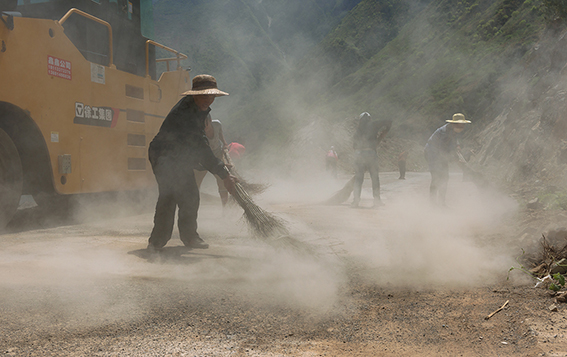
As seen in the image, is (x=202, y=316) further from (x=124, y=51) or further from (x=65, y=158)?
(x=124, y=51)

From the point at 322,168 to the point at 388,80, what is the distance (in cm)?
2707

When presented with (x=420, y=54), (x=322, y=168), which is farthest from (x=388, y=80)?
(x=322, y=168)

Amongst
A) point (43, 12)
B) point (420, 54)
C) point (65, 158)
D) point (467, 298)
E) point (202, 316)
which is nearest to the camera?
point (202, 316)

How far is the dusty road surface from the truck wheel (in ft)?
0.91

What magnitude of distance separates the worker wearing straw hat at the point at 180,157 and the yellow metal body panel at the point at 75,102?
2041 mm

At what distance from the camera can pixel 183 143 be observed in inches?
167

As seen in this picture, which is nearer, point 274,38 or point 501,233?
point 501,233

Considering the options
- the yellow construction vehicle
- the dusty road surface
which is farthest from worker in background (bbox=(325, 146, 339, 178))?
the dusty road surface

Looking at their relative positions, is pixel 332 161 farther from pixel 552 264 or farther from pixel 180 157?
pixel 552 264

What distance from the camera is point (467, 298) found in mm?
2965

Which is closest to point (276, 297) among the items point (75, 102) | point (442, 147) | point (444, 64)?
point (75, 102)

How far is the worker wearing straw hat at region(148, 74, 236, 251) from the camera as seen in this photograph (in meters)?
4.20

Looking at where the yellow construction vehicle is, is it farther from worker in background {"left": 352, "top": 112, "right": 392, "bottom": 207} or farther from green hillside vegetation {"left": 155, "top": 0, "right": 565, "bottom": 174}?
green hillside vegetation {"left": 155, "top": 0, "right": 565, "bottom": 174}

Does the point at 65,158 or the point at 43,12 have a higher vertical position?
the point at 43,12
